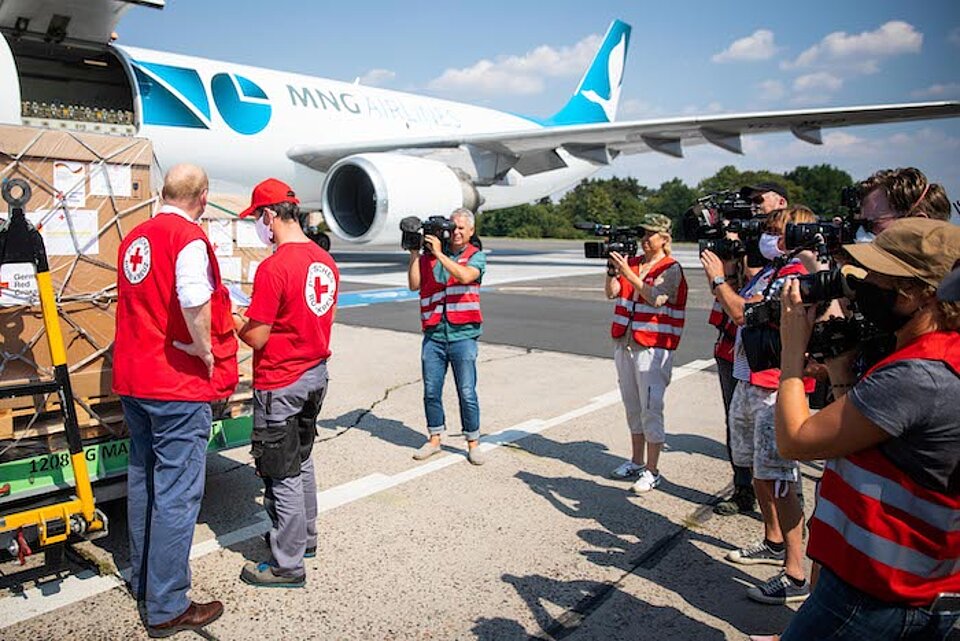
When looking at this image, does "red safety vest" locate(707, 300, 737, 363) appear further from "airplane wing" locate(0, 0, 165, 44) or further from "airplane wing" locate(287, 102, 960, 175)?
"airplane wing" locate(287, 102, 960, 175)

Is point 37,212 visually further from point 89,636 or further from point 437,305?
point 437,305

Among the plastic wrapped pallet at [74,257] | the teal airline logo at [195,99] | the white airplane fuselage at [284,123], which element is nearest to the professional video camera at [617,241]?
the plastic wrapped pallet at [74,257]

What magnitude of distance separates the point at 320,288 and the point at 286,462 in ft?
2.66

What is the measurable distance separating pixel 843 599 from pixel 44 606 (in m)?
3.03

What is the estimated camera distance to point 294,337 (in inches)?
121

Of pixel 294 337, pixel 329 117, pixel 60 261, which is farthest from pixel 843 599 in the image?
pixel 329 117

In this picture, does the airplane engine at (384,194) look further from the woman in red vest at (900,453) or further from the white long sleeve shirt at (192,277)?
the woman in red vest at (900,453)

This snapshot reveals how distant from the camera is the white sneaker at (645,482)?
166 inches

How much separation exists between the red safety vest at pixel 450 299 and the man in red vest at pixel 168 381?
80.3 inches

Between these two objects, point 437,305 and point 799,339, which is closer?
point 799,339

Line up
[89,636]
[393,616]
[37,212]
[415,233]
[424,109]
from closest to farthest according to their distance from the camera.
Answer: [89,636], [393,616], [37,212], [415,233], [424,109]

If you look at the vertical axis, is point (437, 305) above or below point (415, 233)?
below

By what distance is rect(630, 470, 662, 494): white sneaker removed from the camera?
422 cm

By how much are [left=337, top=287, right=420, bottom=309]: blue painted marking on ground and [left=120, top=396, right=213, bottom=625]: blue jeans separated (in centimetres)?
825
